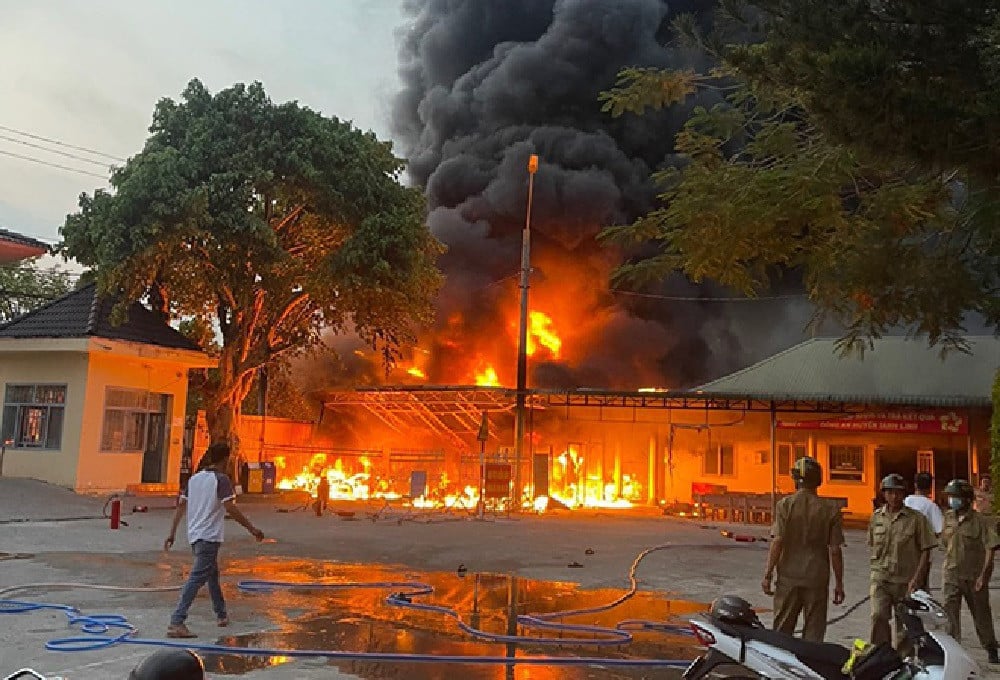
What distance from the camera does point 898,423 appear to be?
2402cm

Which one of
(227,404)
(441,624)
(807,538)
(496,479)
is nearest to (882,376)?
(496,479)

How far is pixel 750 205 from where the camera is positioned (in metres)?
10.2

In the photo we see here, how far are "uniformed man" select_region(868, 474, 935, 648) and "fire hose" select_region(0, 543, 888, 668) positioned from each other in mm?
1543

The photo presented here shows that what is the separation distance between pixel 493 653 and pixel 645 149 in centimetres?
4065

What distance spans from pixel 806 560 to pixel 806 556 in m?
0.03

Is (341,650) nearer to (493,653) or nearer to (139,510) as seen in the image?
(493,653)

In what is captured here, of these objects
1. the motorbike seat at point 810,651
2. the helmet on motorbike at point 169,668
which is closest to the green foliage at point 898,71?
the motorbike seat at point 810,651

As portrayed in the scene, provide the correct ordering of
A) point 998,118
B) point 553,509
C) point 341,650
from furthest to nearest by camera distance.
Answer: point 553,509, point 341,650, point 998,118

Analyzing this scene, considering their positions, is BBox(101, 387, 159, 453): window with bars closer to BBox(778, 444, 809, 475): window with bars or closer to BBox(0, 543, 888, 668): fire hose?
BBox(0, 543, 888, 668): fire hose

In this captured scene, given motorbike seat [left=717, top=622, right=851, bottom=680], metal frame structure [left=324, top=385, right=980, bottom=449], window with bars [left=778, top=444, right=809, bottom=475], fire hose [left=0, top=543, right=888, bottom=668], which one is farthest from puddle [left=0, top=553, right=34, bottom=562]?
window with bars [left=778, top=444, right=809, bottom=475]

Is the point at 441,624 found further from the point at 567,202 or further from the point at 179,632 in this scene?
the point at 567,202

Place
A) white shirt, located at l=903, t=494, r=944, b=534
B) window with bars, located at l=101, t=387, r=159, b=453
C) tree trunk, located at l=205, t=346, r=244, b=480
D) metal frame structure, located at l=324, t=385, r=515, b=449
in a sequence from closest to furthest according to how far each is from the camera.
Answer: white shirt, located at l=903, t=494, r=944, b=534, window with bars, located at l=101, t=387, r=159, b=453, tree trunk, located at l=205, t=346, r=244, b=480, metal frame structure, located at l=324, t=385, r=515, b=449

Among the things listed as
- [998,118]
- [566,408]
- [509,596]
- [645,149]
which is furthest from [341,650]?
[645,149]

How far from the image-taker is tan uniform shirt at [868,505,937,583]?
265 inches
